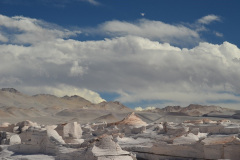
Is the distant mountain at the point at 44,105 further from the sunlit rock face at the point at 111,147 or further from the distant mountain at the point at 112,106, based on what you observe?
the sunlit rock face at the point at 111,147

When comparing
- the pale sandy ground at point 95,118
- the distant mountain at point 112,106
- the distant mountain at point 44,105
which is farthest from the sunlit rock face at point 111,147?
the distant mountain at point 112,106

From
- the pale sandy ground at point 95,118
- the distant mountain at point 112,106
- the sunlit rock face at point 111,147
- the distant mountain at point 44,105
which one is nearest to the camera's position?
the sunlit rock face at point 111,147

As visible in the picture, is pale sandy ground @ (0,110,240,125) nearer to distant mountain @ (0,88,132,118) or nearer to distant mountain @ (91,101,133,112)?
distant mountain @ (0,88,132,118)

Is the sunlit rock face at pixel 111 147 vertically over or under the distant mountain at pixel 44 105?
under

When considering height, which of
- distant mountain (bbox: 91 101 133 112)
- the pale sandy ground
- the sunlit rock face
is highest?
distant mountain (bbox: 91 101 133 112)

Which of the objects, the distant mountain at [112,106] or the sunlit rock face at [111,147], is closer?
the sunlit rock face at [111,147]

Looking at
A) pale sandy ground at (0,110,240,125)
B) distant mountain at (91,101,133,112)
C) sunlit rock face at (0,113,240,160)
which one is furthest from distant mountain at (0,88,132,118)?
sunlit rock face at (0,113,240,160)

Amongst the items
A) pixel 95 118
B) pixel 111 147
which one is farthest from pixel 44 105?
pixel 111 147

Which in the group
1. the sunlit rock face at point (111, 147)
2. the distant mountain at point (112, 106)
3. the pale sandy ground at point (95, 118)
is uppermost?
the distant mountain at point (112, 106)

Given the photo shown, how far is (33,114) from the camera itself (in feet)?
297

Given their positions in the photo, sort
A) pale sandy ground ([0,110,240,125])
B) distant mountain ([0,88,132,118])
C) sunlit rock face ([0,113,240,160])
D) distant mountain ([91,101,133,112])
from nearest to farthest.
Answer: sunlit rock face ([0,113,240,160]), pale sandy ground ([0,110,240,125]), distant mountain ([0,88,132,118]), distant mountain ([91,101,133,112])

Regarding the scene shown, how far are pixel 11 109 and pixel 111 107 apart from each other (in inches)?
1759

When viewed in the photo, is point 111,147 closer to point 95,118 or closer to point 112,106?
point 95,118

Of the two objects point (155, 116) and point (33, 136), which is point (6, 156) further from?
point (155, 116)
